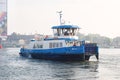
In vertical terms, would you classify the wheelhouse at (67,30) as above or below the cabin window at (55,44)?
above

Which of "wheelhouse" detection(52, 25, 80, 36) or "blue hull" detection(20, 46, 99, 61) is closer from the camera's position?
"blue hull" detection(20, 46, 99, 61)

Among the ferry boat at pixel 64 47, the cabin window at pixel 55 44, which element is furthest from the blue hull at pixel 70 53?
the cabin window at pixel 55 44

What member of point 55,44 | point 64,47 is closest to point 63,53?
point 64,47

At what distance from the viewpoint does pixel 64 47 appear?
2630 inches

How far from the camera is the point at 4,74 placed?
48812mm

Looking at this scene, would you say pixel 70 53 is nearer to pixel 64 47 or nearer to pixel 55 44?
pixel 64 47

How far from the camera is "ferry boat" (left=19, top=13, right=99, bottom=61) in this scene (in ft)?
215

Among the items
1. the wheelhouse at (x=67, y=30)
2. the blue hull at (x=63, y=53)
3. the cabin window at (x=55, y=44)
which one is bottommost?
the blue hull at (x=63, y=53)

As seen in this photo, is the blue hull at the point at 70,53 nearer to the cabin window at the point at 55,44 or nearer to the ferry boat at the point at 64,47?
the ferry boat at the point at 64,47

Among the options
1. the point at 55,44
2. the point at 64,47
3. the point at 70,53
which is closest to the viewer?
the point at 70,53

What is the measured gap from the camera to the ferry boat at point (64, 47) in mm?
65500

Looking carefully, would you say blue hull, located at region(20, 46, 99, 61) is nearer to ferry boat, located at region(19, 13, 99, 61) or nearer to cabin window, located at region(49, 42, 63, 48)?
ferry boat, located at region(19, 13, 99, 61)

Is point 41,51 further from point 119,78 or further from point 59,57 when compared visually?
point 119,78

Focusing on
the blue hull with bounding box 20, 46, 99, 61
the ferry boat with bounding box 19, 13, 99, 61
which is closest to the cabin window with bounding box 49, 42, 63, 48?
the ferry boat with bounding box 19, 13, 99, 61
